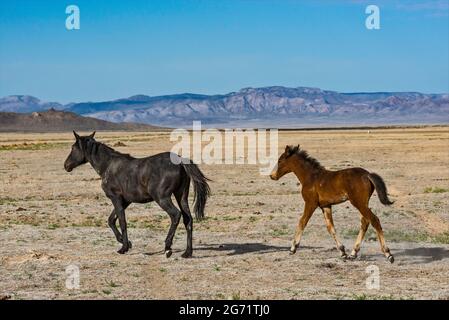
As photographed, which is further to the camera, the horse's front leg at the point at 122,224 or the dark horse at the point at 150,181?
the horse's front leg at the point at 122,224

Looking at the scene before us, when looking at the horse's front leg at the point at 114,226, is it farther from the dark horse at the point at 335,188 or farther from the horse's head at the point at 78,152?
the dark horse at the point at 335,188

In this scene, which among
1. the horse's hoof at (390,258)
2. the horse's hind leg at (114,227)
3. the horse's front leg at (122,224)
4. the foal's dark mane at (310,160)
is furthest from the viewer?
the horse's hind leg at (114,227)

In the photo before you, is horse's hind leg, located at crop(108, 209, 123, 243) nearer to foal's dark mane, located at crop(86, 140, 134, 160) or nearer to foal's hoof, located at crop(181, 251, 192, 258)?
foal's dark mane, located at crop(86, 140, 134, 160)

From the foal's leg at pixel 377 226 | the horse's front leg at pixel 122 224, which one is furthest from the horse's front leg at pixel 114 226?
the foal's leg at pixel 377 226

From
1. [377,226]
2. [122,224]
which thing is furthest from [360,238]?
[122,224]

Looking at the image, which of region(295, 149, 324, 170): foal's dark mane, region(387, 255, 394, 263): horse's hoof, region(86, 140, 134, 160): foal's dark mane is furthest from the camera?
region(86, 140, 134, 160): foal's dark mane

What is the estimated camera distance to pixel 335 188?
1362 centimetres

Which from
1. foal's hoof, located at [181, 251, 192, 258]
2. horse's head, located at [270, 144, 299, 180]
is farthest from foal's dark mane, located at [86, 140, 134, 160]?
horse's head, located at [270, 144, 299, 180]

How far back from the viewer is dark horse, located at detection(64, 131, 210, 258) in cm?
1415

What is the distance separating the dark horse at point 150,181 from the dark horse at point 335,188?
1736mm

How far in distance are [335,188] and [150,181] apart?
134 inches

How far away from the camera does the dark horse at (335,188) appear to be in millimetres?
13328

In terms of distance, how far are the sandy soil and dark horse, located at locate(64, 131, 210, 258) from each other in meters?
0.78
